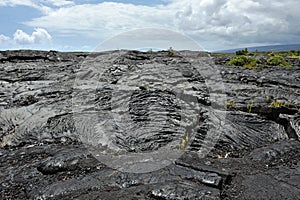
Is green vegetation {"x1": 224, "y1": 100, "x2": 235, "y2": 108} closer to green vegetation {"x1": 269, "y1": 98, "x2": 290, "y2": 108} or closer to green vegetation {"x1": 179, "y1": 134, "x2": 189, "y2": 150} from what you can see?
green vegetation {"x1": 269, "y1": 98, "x2": 290, "y2": 108}

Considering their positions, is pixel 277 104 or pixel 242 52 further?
pixel 242 52

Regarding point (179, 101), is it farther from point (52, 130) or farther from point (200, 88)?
point (52, 130)

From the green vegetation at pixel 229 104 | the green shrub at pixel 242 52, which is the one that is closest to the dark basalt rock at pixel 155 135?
the green vegetation at pixel 229 104

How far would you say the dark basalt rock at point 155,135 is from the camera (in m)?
5.07

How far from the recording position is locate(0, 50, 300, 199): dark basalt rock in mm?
5074

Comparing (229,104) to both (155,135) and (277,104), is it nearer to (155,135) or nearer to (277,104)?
(277,104)

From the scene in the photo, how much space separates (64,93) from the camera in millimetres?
11070

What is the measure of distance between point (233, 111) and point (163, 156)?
3.90 m

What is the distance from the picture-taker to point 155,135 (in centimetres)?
743

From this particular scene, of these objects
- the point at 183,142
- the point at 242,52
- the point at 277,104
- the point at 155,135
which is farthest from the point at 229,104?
the point at 242,52

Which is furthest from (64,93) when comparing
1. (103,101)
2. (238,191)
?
(238,191)

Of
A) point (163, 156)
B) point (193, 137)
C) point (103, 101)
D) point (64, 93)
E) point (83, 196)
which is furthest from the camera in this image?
point (64, 93)

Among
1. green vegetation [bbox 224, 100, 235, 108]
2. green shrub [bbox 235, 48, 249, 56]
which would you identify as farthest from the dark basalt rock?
green shrub [bbox 235, 48, 249, 56]

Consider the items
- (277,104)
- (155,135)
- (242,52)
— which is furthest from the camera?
(242,52)
